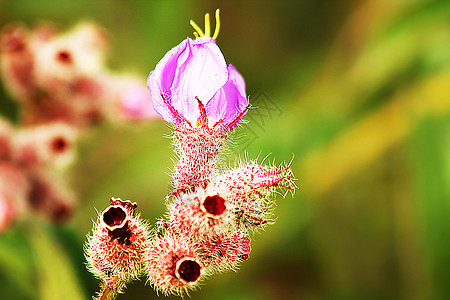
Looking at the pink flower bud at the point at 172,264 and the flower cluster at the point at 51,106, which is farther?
the flower cluster at the point at 51,106

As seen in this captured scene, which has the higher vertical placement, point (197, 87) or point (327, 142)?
point (327, 142)

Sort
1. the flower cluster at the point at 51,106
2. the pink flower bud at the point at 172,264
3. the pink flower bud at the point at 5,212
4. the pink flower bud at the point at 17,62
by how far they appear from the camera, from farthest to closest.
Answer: the pink flower bud at the point at 17,62, the flower cluster at the point at 51,106, the pink flower bud at the point at 5,212, the pink flower bud at the point at 172,264

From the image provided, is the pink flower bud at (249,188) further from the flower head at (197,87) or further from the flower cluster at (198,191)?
the flower head at (197,87)

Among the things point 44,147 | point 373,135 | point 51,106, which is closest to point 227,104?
point 44,147

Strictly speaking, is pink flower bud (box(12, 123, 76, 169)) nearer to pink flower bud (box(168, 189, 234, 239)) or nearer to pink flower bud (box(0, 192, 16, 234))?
pink flower bud (box(0, 192, 16, 234))

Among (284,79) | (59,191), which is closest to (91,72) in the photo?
(59,191)

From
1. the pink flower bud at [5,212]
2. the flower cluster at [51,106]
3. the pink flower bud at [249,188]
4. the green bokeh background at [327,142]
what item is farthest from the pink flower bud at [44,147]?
the pink flower bud at [249,188]

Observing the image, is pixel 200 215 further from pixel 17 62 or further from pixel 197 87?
pixel 17 62
